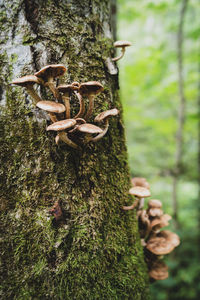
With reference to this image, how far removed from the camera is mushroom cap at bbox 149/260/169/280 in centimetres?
188

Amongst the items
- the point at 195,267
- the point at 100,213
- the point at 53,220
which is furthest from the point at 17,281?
the point at 195,267

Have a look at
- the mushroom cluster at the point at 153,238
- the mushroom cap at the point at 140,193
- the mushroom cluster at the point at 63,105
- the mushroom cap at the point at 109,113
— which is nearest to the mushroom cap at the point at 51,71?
the mushroom cluster at the point at 63,105

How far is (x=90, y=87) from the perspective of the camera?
1.21 metres

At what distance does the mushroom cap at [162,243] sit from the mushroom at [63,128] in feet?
4.33

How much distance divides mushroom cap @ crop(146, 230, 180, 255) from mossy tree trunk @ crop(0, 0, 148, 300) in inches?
13.2

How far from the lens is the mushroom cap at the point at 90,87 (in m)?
1.14

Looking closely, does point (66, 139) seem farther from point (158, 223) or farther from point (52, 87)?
point (158, 223)

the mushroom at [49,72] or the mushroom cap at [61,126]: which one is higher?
the mushroom at [49,72]

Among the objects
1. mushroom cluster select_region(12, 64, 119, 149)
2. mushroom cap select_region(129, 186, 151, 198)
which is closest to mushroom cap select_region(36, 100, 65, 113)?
mushroom cluster select_region(12, 64, 119, 149)

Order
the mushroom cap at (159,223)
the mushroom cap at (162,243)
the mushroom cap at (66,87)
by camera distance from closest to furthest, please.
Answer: the mushroom cap at (66,87), the mushroom cap at (162,243), the mushroom cap at (159,223)

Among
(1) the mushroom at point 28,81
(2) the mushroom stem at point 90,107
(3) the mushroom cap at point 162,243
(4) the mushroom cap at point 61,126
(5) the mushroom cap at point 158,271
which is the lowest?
(5) the mushroom cap at point 158,271

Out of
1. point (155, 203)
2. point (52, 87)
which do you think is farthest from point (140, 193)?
point (52, 87)

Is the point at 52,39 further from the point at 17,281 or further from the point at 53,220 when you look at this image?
the point at 17,281

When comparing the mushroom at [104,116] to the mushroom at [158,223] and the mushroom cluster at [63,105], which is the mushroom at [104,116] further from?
the mushroom at [158,223]
